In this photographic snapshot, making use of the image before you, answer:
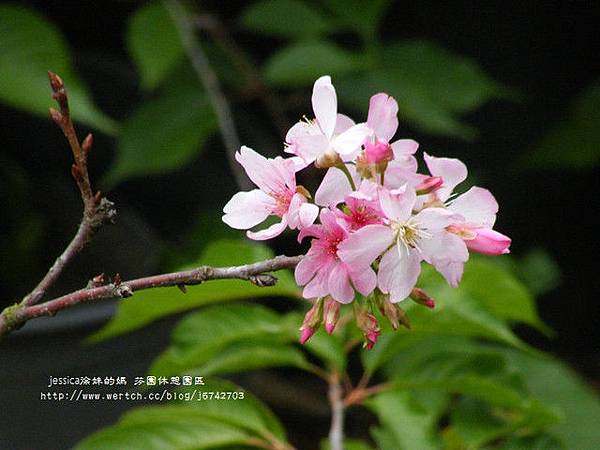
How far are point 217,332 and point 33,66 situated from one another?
0.42 meters

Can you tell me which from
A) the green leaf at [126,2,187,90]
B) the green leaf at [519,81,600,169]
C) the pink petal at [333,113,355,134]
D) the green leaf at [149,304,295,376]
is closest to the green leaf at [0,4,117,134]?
the green leaf at [126,2,187,90]

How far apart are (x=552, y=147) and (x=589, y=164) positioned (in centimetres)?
8

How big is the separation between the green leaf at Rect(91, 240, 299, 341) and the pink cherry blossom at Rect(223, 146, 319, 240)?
0.24 meters

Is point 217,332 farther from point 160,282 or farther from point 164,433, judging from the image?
point 160,282

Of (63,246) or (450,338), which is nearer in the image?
(450,338)

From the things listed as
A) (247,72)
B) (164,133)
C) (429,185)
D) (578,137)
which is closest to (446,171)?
(429,185)

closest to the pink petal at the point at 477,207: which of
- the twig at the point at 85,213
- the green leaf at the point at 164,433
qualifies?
the twig at the point at 85,213

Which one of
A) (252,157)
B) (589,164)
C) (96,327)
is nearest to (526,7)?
(589,164)

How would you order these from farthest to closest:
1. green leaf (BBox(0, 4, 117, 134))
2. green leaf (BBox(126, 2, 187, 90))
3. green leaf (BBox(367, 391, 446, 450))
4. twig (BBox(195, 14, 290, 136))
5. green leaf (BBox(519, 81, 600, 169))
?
green leaf (BBox(519, 81, 600, 169))
twig (BBox(195, 14, 290, 136))
green leaf (BBox(126, 2, 187, 90))
green leaf (BBox(0, 4, 117, 134))
green leaf (BBox(367, 391, 446, 450))

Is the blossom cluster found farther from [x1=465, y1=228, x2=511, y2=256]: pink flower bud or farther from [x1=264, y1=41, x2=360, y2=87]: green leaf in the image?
[x1=264, y1=41, x2=360, y2=87]: green leaf

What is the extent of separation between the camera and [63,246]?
1.24 meters

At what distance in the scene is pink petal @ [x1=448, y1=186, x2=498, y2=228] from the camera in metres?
0.36

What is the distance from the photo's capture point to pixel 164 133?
45.4 inches

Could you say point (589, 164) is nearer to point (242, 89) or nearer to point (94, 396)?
point (242, 89)
